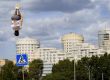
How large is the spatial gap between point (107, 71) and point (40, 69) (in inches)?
1284

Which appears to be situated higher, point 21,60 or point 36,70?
point 36,70

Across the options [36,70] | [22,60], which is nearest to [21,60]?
[22,60]

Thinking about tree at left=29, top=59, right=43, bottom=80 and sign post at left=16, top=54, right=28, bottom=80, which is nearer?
sign post at left=16, top=54, right=28, bottom=80

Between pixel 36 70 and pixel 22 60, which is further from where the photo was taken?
pixel 36 70

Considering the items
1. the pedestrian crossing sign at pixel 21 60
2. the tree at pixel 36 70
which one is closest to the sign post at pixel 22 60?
the pedestrian crossing sign at pixel 21 60

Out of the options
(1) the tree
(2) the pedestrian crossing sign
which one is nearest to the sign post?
(2) the pedestrian crossing sign

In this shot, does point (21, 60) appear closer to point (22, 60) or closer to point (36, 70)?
point (22, 60)

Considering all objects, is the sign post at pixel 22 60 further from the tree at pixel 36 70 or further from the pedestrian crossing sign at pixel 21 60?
the tree at pixel 36 70

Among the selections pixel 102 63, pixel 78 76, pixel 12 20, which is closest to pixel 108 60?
pixel 102 63

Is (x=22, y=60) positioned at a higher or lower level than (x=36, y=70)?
lower

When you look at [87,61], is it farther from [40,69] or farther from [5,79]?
[5,79]

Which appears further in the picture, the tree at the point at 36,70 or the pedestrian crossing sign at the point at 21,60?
the tree at the point at 36,70

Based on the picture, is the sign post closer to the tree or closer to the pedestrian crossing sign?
the pedestrian crossing sign

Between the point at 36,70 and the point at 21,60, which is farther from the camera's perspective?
the point at 36,70
